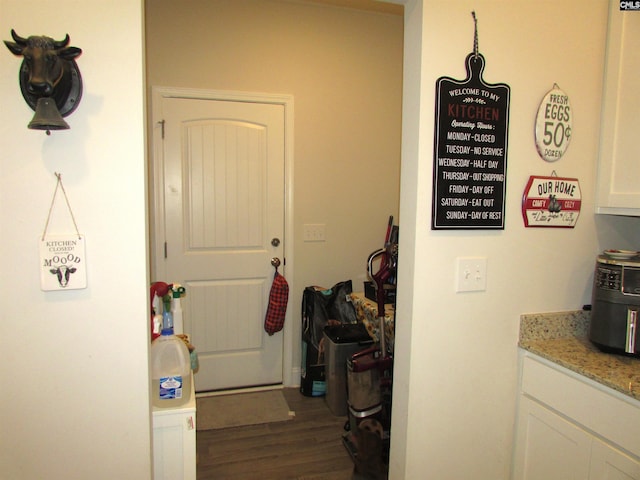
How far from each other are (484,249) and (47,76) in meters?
1.36

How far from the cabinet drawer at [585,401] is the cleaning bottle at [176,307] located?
1.26 meters

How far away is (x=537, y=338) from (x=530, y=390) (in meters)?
0.19

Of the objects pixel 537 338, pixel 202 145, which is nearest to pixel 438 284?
pixel 537 338

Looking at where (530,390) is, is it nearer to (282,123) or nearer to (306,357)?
(306,357)

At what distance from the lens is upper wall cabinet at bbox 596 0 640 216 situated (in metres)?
1.42

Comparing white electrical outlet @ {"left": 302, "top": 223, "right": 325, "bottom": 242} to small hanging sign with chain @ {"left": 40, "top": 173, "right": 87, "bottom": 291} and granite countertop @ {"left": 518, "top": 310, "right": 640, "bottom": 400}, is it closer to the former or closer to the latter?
granite countertop @ {"left": 518, "top": 310, "right": 640, "bottom": 400}

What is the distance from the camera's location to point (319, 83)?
2980 mm

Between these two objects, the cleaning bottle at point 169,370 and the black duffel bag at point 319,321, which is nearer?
the cleaning bottle at point 169,370

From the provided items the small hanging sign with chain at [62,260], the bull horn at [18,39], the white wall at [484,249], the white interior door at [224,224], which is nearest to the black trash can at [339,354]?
the white interior door at [224,224]

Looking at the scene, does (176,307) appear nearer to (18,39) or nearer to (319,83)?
(18,39)

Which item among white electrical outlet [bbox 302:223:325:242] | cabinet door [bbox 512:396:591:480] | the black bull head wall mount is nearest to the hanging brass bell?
the black bull head wall mount

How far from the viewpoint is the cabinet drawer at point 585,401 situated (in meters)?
1.15

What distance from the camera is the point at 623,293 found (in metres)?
1.34

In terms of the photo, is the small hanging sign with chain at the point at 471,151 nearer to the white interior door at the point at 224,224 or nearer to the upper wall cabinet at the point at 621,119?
the upper wall cabinet at the point at 621,119
